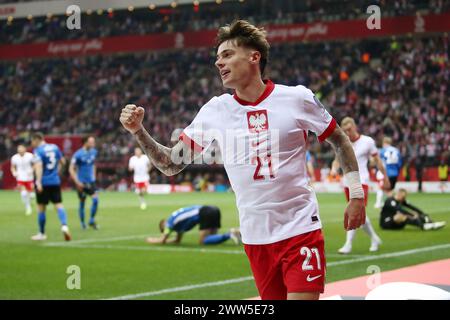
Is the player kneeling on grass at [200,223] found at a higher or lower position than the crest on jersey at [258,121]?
lower

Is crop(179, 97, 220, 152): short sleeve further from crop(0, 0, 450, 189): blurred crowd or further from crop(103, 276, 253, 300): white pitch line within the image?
crop(0, 0, 450, 189): blurred crowd

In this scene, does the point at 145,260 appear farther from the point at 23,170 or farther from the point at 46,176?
the point at 23,170

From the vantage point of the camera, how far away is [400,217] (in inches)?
732

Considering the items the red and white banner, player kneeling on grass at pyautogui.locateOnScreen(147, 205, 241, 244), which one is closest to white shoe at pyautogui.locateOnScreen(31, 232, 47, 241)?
player kneeling on grass at pyautogui.locateOnScreen(147, 205, 241, 244)

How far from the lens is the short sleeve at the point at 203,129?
5.42 meters

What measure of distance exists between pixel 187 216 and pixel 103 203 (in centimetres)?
1709

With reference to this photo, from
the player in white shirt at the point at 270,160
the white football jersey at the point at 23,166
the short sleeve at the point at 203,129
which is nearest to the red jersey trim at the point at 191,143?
the short sleeve at the point at 203,129

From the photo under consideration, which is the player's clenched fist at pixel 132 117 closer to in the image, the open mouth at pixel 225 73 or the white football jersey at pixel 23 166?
the open mouth at pixel 225 73

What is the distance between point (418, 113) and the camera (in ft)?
134

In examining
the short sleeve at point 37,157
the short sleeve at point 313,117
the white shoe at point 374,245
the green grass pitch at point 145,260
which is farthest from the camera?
the short sleeve at point 37,157

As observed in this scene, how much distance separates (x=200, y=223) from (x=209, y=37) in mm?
35256

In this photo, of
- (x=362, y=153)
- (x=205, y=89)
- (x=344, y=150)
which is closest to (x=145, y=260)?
(x=362, y=153)

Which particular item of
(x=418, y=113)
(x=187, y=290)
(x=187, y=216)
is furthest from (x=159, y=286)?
(x=418, y=113)

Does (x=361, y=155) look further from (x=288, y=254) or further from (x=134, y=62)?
(x=134, y=62)
